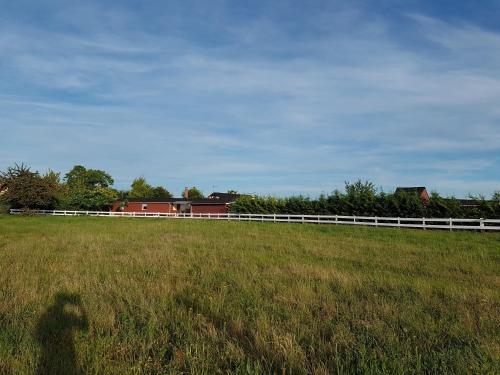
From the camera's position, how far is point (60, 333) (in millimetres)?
5430

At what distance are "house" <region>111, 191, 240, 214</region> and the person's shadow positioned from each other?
191 feet

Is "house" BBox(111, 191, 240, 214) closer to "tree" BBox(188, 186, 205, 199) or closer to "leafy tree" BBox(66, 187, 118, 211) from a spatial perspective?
"leafy tree" BBox(66, 187, 118, 211)

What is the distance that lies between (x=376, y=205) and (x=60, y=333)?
3128cm

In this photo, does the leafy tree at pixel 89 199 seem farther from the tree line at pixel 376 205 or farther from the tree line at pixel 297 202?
the tree line at pixel 376 205

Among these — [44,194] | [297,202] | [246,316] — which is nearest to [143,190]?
[44,194]

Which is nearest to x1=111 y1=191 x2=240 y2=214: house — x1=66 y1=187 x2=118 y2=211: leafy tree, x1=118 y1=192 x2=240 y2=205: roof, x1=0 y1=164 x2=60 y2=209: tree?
x1=118 y1=192 x2=240 y2=205: roof

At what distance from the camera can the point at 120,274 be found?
984 cm

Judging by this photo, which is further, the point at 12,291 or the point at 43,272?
the point at 43,272

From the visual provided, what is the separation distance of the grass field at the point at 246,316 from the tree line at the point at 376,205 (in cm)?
1691

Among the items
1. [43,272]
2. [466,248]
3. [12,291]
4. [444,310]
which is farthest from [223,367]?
[466,248]

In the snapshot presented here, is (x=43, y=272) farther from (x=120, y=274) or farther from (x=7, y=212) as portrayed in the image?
(x=7, y=212)

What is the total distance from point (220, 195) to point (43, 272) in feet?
214

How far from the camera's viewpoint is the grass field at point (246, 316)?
14.7ft

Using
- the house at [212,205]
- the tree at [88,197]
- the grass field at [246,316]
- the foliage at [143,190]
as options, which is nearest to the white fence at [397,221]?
the grass field at [246,316]
